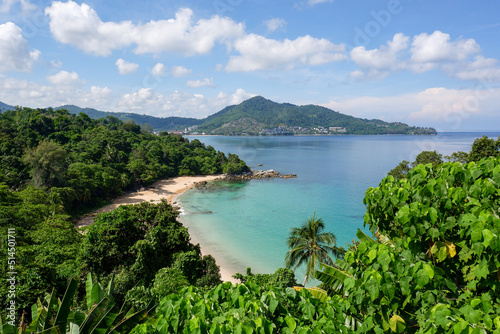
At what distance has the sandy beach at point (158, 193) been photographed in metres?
33.5

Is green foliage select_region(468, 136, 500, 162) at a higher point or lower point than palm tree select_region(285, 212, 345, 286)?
higher

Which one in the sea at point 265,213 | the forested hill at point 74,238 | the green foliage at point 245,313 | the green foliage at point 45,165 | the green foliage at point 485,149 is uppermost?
the green foliage at point 485,149

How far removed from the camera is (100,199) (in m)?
37.3

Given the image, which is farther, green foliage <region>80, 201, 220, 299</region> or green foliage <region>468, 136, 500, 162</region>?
green foliage <region>468, 136, 500, 162</region>

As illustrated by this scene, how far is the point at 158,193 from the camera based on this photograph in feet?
152

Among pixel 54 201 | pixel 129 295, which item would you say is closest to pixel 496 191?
pixel 129 295

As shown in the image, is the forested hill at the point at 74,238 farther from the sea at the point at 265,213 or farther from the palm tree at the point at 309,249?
the sea at the point at 265,213

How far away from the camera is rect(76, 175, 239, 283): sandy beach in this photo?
33.5m

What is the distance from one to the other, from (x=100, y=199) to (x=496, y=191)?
4209cm

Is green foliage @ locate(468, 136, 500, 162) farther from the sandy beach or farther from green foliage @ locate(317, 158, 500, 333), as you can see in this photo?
the sandy beach

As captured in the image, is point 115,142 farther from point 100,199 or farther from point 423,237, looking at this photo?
point 423,237

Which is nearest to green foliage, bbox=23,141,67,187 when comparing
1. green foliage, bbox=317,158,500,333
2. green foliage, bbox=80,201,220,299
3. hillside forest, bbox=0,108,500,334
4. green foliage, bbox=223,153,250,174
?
green foliage, bbox=80,201,220,299

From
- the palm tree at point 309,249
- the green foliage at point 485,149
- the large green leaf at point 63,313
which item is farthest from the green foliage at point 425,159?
the large green leaf at point 63,313

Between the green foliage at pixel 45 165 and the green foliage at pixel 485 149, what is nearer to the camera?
the green foliage at pixel 485 149
